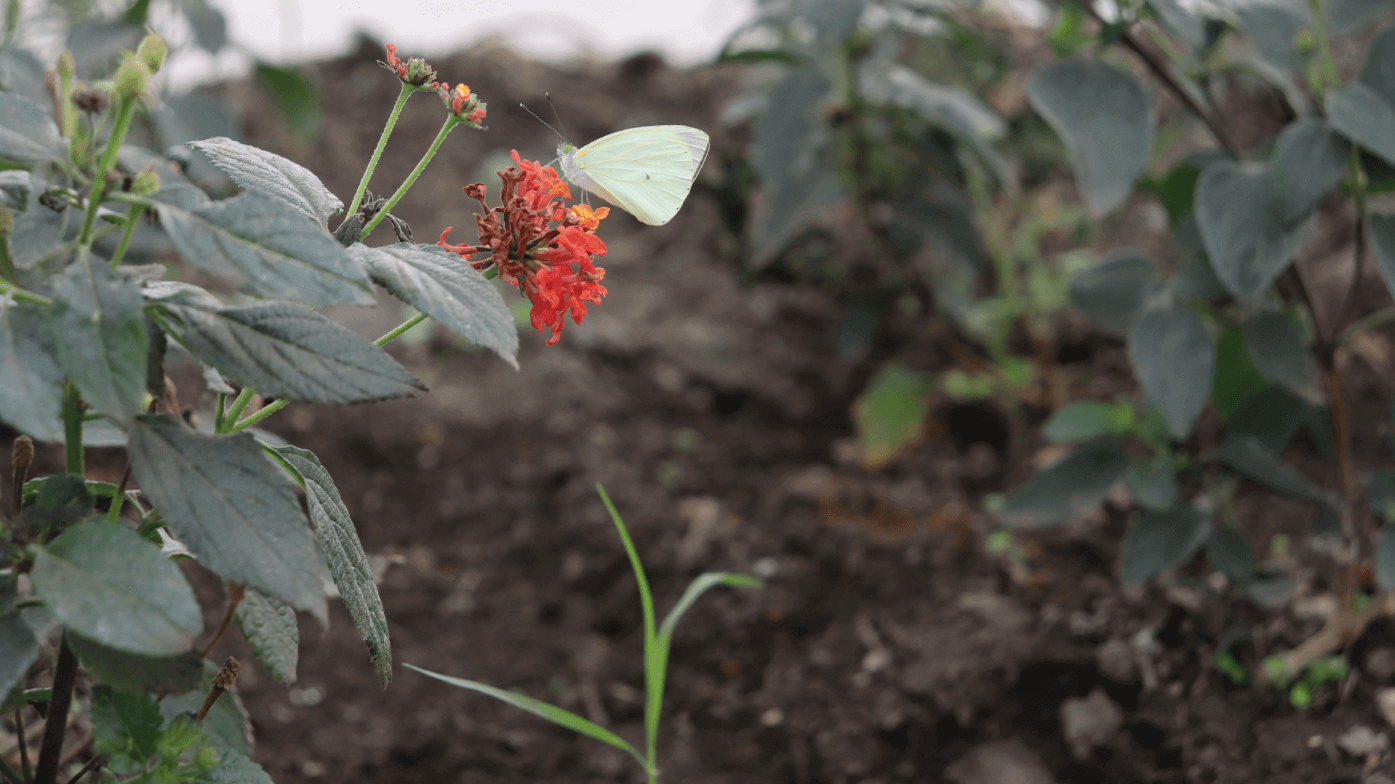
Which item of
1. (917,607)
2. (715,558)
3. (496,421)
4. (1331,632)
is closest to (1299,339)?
(1331,632)

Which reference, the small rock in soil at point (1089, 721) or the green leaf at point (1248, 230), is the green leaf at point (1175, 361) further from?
the small rock in soil at point (1089, 721)

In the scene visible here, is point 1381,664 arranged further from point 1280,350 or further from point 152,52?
point 152,52

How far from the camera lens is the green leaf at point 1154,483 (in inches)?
41.7

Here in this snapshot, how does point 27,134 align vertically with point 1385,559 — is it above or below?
above

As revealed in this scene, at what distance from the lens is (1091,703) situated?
3.65ft

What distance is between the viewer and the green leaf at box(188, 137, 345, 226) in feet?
1.82

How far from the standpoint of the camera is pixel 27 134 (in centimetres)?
51

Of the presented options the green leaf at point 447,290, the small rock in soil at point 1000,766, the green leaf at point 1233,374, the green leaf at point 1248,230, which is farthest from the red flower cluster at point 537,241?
the green leaf at point 1233,374

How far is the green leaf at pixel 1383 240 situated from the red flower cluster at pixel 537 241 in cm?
84

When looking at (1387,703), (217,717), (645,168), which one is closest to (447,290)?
(645,168)

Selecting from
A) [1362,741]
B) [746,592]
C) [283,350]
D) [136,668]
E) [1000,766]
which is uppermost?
[283,350]

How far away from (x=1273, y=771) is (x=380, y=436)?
5.03ft

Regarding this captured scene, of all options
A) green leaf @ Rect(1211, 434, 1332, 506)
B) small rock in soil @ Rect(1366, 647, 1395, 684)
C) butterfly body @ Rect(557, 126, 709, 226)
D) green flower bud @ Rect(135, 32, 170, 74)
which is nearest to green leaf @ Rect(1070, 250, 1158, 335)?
green leaf @ Rect(1211, 434, 1332, 506)

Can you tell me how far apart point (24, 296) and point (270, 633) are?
0.28 metres
